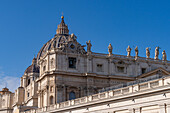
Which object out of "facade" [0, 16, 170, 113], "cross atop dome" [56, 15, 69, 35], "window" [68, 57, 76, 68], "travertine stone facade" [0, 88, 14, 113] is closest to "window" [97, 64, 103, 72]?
"facade" [0, 16, 170, 113]

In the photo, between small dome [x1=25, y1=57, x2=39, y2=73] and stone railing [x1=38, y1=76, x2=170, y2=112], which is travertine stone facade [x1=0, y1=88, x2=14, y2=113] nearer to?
small dome [x1=25, y1=57, x2=39, y2=73]

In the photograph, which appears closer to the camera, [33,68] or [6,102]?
[33,68]

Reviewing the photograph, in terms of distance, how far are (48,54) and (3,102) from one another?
58.6m

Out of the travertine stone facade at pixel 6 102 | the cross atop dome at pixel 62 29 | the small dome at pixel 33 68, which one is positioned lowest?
the travertine stone facade at pixel 6 102

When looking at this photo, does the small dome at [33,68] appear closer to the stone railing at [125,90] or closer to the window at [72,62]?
the window at [72,62]

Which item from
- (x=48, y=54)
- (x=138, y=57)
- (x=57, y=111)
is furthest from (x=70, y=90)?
(x=57, y=111)

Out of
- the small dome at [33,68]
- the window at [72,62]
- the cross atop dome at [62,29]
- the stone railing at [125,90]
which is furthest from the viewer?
the small dome at [33,68]

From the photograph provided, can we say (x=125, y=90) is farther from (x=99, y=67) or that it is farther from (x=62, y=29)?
(x=62, y=29)

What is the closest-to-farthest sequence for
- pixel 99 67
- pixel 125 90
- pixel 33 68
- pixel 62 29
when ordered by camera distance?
pixel 125 90 < pixel 99 67 < pixel 62 29 < pixel 33 68

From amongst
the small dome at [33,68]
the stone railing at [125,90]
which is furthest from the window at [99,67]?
the small dome at [33,68]

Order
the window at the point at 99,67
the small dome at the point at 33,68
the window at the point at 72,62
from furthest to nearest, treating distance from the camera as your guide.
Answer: the small dome at the point at 33,68 < the window at the point at 99,67 < the window at the point at 72,62

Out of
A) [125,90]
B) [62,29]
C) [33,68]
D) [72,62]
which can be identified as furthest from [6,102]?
[125,90]

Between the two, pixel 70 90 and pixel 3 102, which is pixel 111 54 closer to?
pixel 70 90

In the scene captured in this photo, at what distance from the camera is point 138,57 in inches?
3322
